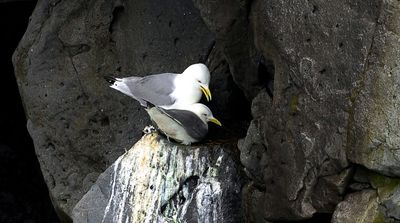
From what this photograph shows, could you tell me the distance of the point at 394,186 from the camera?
3.27m

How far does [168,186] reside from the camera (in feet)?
14.1

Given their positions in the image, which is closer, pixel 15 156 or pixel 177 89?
pixel 177 89

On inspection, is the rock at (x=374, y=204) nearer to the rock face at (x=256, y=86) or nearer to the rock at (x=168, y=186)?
the rock face at (x=256, y=86)

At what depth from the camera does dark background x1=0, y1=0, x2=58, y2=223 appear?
6.89 m

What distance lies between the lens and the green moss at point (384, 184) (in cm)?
327

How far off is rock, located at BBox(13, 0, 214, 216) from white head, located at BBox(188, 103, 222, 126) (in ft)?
2.33

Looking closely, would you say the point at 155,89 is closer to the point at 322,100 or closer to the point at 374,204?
the point at 322,100

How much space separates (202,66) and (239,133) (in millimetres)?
378

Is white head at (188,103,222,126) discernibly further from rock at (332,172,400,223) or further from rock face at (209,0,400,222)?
rock at (332,172,400,223)

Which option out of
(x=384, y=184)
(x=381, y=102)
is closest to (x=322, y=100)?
(x=381, y=102)

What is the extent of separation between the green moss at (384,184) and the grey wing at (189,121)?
1.11 m

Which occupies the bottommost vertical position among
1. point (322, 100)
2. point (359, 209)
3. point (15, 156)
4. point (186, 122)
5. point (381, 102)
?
point (15, 156)

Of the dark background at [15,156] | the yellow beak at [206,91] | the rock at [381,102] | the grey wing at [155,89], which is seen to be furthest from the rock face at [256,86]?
the dark background at [15,156]

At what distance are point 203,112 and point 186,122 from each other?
0.34 ft
